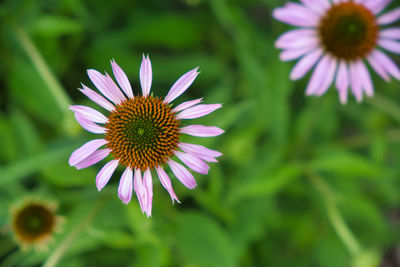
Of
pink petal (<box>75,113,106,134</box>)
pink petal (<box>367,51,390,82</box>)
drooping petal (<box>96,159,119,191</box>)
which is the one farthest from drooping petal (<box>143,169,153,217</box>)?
pink petal (<box>367,51,390,82</box>)

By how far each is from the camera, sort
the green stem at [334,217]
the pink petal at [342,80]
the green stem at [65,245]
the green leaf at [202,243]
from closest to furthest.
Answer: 1. the green stem at [65,245]
2. the pink petal at [342,80]
3. the green stem at [334,217]
4. the green leaf at [202,243]

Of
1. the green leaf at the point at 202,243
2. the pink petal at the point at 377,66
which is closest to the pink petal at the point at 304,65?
the pink petal at the point at 377,66

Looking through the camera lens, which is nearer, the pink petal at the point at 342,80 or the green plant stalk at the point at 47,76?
the pink petal at the point at 342,80

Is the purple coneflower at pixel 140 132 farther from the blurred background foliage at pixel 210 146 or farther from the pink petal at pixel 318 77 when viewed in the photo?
the pink petal at pixel 318 77

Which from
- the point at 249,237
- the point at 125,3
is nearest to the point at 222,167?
the point at 249,237

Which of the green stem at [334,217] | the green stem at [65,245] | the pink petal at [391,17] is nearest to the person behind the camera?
the green stem at [65,245]
